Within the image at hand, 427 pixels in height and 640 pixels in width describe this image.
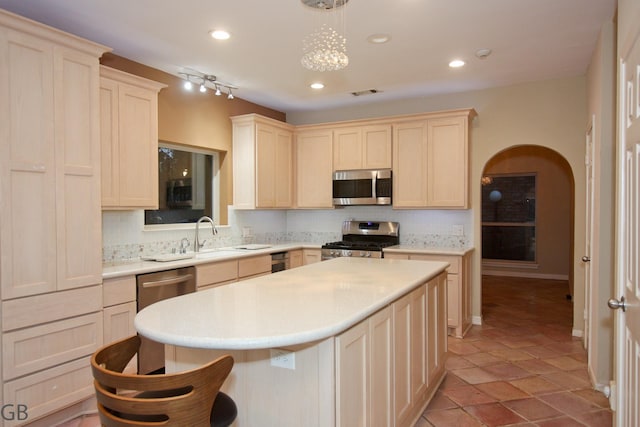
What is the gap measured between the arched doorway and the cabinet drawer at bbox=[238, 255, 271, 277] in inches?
195

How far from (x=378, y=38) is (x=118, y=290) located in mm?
2779

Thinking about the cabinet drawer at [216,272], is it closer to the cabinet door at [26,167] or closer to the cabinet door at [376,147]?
the cabinet door at [26,167]

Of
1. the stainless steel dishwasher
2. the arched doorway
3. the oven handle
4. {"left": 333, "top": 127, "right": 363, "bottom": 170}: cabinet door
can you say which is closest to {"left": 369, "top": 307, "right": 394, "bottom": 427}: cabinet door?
the stainless steel dishwasher

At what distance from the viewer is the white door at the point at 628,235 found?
5.27 feet

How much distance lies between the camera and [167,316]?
1765 mm

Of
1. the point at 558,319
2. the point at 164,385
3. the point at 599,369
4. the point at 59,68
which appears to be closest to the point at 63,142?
the point at 59,68

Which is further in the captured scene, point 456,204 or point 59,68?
point 456,204

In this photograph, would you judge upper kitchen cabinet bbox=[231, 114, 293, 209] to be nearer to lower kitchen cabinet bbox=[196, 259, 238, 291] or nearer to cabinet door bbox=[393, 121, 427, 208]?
lower kitchen cabinet bbox=[196, 259, 238, 291]

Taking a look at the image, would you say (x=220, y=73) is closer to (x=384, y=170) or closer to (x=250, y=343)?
(x=384, y=170)

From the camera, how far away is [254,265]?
4371 mm

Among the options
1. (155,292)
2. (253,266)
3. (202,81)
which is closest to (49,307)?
(155,292)

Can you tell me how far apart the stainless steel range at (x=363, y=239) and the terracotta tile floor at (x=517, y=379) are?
1.36 m

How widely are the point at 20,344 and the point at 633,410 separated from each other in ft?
10.3

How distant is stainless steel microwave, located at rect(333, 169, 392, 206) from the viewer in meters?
5.05
